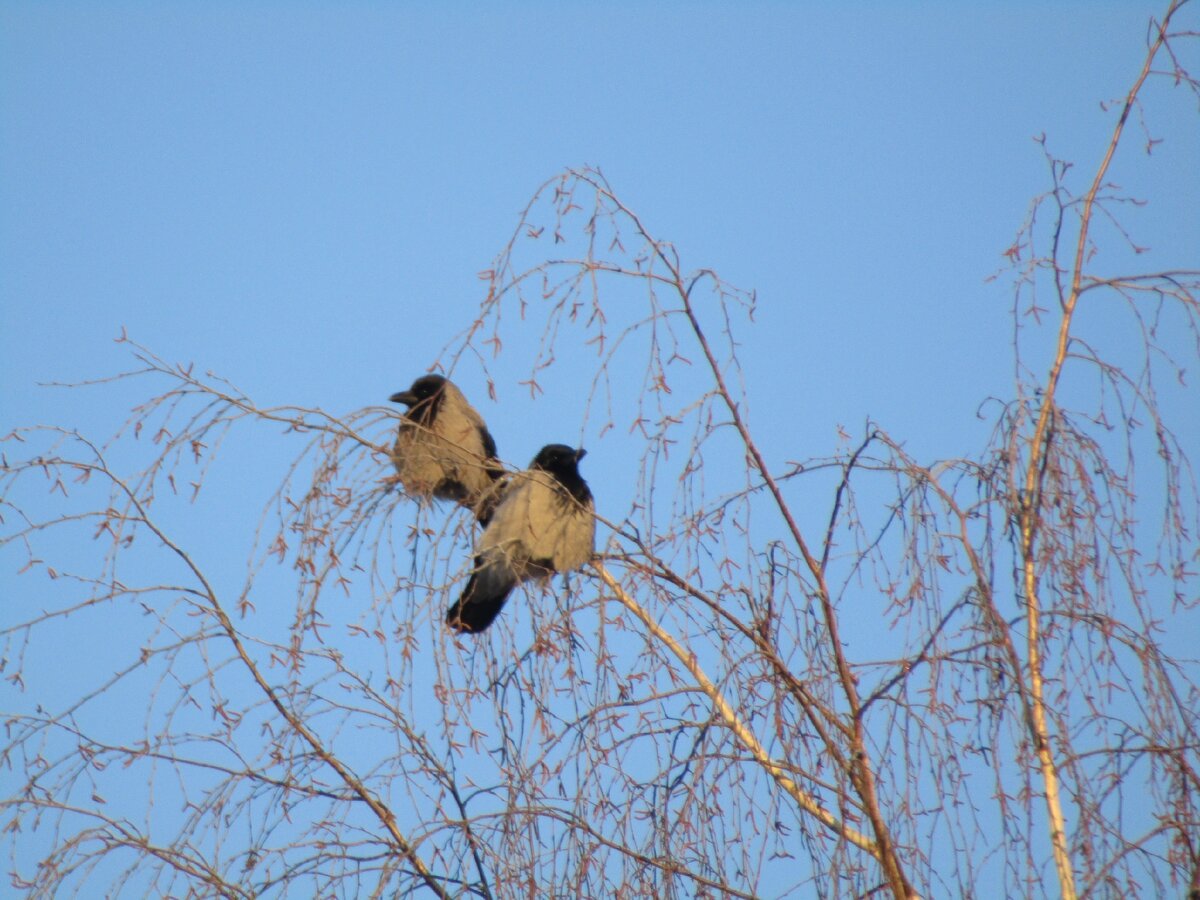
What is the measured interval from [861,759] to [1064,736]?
0.46 metres

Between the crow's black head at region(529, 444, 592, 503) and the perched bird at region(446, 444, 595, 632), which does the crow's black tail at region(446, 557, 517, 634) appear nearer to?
the perched bird at region(446, 444, 595, 632)

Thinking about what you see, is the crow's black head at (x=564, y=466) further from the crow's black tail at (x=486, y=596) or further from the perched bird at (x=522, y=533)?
the crow's black tail at (x=486, y=596)

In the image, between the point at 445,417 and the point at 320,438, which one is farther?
the point at 445,417

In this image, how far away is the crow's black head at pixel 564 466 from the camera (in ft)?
18.9

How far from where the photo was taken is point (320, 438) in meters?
3.14

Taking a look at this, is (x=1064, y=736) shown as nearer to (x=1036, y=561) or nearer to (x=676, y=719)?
(x=1036, y=561)

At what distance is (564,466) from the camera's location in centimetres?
583

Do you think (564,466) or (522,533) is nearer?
(522,533)

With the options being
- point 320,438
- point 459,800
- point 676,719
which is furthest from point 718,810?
point 320,438

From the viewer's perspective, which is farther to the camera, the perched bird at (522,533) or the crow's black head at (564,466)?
the crow's black head at (564,466)

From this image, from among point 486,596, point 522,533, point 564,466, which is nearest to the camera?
point 486,596

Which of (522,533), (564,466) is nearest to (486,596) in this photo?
(522,533)

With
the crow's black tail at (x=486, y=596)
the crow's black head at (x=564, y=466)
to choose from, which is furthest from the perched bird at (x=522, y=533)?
the crow's black head at (x=564, y=466)

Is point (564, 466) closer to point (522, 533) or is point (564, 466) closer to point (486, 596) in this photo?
point (522, 533)
